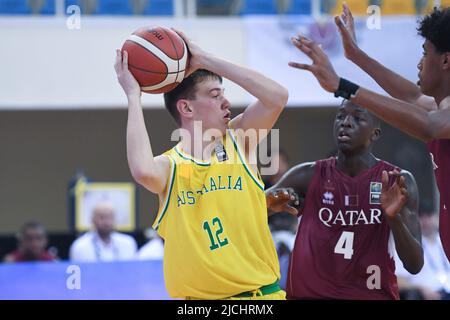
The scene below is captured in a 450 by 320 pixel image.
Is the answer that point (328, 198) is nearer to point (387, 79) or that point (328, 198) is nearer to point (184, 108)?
point (387, 79)

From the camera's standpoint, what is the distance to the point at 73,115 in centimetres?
1638

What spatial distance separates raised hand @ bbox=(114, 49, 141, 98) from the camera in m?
4.96

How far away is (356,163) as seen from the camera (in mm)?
5973

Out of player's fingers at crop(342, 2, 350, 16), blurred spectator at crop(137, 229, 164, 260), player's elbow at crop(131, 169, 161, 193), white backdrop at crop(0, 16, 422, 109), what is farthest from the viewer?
white backdrop at crop(0, 16, 422, 109)

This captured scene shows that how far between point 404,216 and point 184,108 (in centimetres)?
Answer: 172

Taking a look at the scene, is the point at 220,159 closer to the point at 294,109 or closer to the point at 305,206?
the point at 305,206

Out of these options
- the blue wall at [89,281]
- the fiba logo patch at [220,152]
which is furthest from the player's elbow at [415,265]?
the blue wall at [89,281]

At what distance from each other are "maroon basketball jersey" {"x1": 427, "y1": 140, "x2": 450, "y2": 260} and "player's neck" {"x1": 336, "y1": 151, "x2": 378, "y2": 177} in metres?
0.88

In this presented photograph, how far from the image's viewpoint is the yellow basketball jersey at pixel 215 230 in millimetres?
4738

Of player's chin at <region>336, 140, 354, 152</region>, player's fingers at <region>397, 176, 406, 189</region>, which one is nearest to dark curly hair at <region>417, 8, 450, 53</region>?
player's fingers at <region>397, 176, 406, 189</region>

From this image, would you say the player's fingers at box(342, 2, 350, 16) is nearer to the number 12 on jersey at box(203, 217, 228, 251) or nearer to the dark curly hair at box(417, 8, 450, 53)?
the dark curly hair at box(417, 8, 450, 53)

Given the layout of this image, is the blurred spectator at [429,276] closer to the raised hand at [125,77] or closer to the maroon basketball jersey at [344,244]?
the maroon basketball jersey at [344,244]

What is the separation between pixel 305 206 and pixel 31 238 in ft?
20.0

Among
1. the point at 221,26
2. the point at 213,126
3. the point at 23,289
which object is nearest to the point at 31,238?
the point at 23,289
